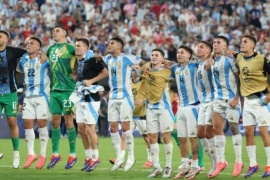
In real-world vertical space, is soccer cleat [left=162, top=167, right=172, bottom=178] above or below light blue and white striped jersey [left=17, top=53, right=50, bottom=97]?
below

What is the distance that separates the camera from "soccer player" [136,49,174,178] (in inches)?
682

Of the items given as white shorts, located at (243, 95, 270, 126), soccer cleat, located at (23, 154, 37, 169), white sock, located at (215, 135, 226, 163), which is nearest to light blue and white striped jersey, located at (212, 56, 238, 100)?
white shorts, located at (243, 95, 270, 126)

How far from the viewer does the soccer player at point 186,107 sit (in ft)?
55.7

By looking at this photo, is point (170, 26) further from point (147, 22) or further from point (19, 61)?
point (19, 61)

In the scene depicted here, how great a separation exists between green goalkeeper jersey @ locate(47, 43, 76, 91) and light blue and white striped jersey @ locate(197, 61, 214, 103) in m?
2.95

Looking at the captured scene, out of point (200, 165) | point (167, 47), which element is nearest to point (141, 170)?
point (200, 165)

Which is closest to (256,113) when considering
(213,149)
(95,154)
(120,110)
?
(213,149)

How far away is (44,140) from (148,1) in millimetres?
20970

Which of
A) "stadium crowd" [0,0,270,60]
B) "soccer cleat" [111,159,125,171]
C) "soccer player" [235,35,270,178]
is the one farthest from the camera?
"stadium crowd" [0,0,270,60]

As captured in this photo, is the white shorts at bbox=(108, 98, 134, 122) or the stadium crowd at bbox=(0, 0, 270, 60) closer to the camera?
the white shorts at bbox=(108, 98, 134, 122)

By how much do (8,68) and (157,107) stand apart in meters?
3.36

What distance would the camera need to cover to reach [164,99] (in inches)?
694

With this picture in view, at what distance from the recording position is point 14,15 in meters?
35.4

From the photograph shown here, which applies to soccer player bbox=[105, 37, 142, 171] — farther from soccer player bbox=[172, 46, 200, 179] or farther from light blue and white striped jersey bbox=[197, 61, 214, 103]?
light blue and white striped jersey bbox=[197, 61, 214, 103]
